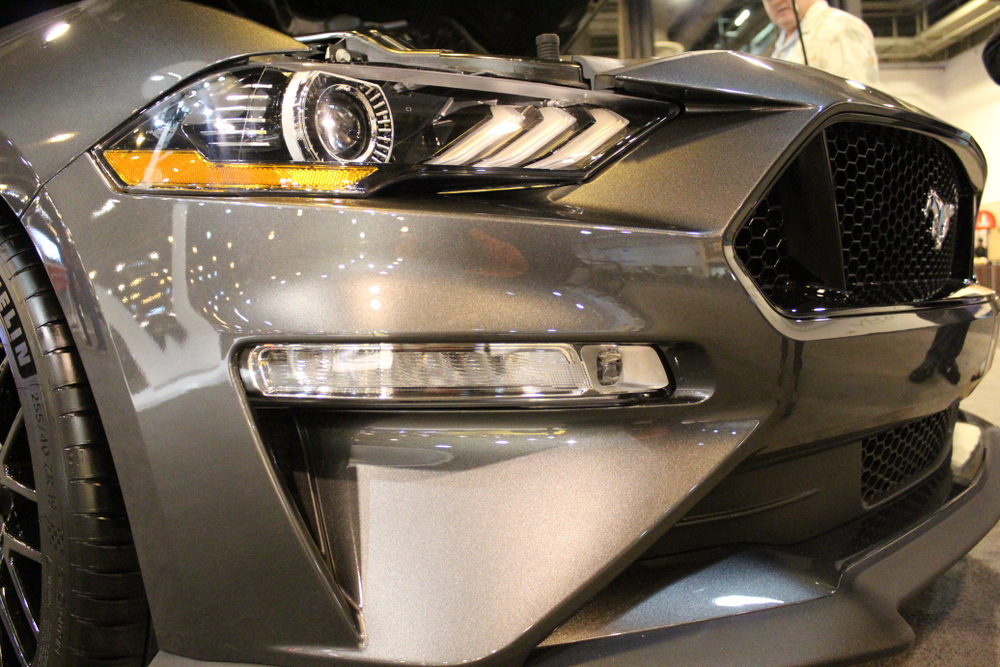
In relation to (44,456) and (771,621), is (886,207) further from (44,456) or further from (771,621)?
(44,456)

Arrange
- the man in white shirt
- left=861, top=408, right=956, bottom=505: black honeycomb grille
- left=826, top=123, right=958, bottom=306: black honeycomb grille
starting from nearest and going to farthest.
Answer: left=826, top=123, right=958, bottom=306: black honeycomb grille < left=861, top=408, right=956, bottom=505: black honeycomb grille < the man in white shirt

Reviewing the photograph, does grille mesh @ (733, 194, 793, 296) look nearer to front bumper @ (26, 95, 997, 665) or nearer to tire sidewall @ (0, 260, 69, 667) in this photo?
front bumper @ (26, 95, 997, 665)

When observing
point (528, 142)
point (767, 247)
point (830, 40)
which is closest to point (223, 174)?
point (528, 142)

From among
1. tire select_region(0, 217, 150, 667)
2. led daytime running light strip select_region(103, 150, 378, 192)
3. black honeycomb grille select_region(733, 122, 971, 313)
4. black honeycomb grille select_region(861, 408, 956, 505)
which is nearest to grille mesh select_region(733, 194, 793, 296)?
black honeycomb grille select_region(733, 122, 971, 313)

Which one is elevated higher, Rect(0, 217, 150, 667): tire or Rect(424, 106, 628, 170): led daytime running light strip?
Rect(424, 106, 628, 170): led daytime running light strip

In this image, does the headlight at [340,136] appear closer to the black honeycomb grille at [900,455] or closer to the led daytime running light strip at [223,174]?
the led daytime running light strip at [223,174]

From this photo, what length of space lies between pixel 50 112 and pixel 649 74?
2.68 feet

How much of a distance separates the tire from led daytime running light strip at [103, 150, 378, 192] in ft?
0.70

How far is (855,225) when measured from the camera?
3.69ft

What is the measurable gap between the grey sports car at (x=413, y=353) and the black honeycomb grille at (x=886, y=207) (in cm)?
10

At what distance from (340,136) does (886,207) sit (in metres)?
0.91

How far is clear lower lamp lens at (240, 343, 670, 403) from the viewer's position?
2.66ft

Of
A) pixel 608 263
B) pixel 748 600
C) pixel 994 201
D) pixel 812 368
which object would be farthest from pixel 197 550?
pixel 994 201

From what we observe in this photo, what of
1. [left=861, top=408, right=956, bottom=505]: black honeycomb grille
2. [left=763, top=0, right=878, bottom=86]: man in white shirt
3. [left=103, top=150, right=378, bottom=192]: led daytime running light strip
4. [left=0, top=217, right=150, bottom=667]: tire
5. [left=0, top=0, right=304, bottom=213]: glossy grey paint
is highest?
[left=763, top=0, right=878, bottom=86]: man in white shirt
